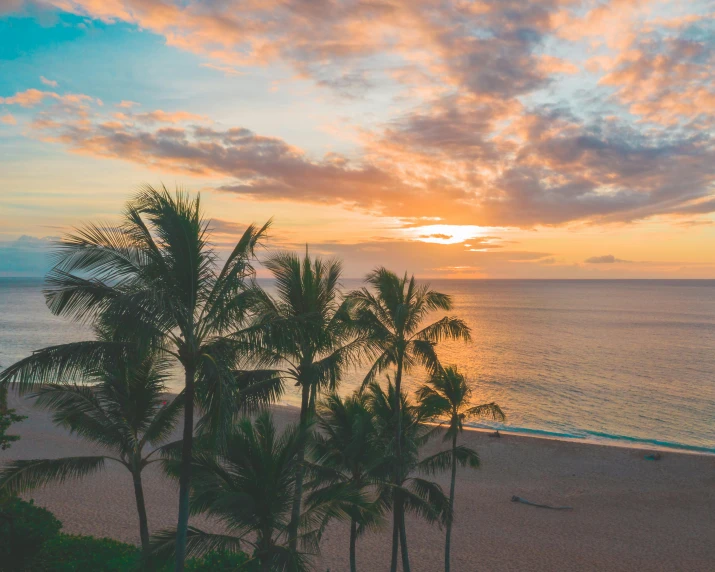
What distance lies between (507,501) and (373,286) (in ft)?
51.8

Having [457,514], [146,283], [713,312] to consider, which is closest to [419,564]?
[457,514]

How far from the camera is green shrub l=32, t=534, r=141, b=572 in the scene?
12094mm

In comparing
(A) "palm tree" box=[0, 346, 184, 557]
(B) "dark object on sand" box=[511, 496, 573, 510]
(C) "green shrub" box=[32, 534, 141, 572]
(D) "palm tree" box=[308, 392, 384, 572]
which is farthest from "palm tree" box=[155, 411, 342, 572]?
(B) "dark object on sand" box=[511, 496, 573, 510]

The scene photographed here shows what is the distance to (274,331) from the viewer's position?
30.7ft

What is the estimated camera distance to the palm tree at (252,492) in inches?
361

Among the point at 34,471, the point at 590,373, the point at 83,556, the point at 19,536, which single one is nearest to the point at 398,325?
the point at 34,471

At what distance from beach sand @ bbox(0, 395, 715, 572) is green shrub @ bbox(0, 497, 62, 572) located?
9554mm

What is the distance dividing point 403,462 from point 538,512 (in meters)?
12.1

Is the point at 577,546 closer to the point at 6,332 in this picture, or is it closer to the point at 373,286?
the point at 373,286

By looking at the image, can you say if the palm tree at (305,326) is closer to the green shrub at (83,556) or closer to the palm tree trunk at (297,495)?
the palm tree trunk at (297,495)

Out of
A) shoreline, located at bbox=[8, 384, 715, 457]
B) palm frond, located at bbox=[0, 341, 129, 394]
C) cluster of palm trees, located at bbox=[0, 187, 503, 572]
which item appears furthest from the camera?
shoreline, located at bbox=[8, 384, 715, 457]

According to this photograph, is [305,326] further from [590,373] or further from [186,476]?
[590,373]

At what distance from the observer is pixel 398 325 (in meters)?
14.2

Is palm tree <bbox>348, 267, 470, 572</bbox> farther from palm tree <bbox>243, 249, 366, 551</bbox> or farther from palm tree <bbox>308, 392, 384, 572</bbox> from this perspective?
palm tree <bbox>243, 249, 366, 551</bbox>
